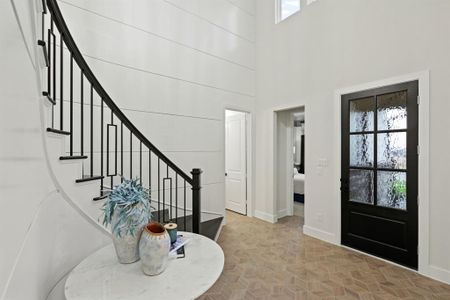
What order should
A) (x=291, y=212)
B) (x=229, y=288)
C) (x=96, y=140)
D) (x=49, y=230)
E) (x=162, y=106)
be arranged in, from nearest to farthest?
(x=49, y=230), (x=229, y=288), (x=96, y=140), (x=162, y=106), (x=291, y=212)

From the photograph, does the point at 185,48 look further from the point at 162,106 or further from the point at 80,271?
the point at 80,271

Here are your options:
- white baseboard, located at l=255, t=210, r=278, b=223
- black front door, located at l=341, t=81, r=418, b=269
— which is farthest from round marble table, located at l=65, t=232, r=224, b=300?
white baseboard, located at l=255, t=210, r=278, b=223

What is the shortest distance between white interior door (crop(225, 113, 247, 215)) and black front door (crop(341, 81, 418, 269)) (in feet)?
6.81

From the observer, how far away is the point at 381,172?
298 cm

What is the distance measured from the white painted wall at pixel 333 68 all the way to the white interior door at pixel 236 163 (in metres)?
0.33

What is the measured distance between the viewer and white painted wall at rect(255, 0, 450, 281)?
2.52 meters

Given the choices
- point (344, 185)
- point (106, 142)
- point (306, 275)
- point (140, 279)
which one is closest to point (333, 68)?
point (344, 185)

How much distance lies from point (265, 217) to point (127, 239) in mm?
3771

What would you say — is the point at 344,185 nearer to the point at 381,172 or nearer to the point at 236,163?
the point at 381,172

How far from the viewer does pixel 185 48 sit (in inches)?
149

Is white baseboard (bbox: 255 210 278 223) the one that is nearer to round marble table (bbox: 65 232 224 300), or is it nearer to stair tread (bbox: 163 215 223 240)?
stair tread (bbox: 163 215 223 240)

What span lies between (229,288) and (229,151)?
3218 millimetres

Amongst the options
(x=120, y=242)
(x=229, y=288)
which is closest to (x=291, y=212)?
(x=229, y=288)

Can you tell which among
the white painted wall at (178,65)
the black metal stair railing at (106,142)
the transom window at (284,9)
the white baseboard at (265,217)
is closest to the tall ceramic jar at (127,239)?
the black metal stair railing at (106,142)
